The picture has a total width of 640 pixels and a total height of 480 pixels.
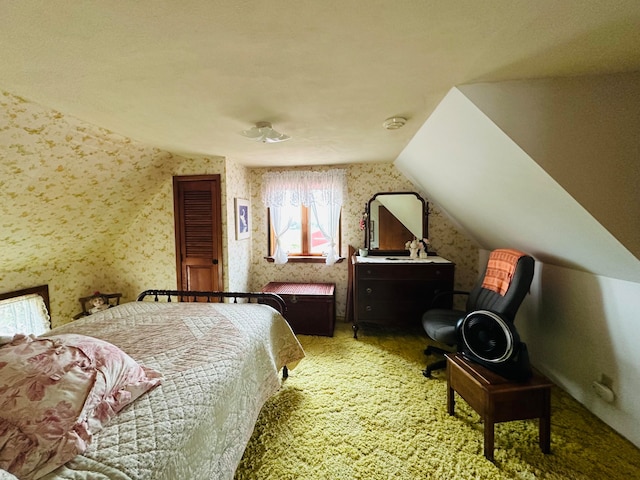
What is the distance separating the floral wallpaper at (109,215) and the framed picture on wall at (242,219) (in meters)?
0.08

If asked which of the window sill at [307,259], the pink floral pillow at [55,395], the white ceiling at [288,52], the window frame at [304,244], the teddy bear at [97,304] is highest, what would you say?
the white ceiling at [288,52]

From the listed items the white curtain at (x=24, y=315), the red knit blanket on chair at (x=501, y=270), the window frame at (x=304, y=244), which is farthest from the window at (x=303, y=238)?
the white curtain at (x=24, y=315)

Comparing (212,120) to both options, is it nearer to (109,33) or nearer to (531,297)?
(109,33)

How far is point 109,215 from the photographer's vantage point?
10.2ft

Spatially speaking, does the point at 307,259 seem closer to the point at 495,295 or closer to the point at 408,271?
the point at 408,271

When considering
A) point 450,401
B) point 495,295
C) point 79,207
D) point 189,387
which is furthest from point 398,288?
point 79,207

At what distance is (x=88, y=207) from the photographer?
279cm

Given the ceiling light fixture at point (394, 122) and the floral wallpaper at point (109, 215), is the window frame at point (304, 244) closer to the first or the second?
the floral wallpaper at point (109, 215)

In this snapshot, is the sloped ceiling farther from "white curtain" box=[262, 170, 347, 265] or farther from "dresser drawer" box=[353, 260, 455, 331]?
"white curtain" box=[262, 170, 347, 265]

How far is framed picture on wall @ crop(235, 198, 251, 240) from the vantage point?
10.9ft

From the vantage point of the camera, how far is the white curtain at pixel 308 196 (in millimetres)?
3510

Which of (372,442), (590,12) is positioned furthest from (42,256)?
(590,12)

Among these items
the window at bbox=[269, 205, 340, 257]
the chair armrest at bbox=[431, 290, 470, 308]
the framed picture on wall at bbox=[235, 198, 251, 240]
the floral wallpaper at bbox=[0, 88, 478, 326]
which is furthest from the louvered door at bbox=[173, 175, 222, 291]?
the chair armrest at bbox=[431, 290, 470, 308]

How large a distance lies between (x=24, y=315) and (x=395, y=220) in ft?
14.5
